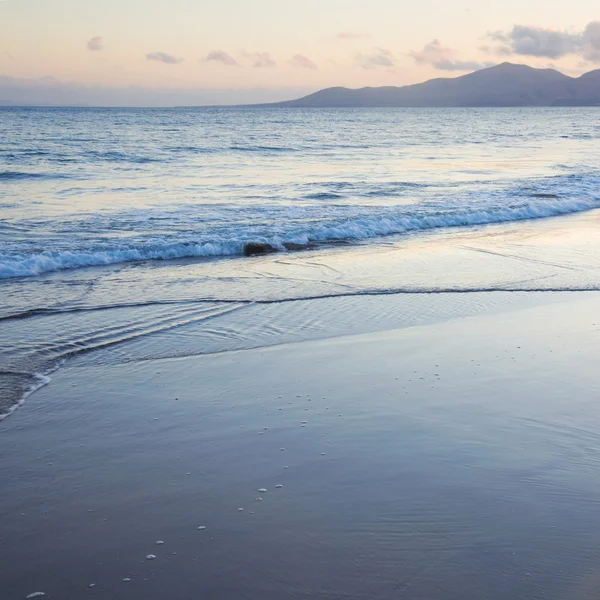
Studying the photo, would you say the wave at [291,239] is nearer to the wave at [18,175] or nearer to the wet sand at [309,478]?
the wet sand at [309,478]

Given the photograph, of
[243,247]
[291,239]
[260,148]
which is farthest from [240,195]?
[260,148]

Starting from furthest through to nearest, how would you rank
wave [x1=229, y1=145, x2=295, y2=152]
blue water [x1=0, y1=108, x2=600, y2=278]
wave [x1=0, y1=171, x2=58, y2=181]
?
wave [x1=229, y1=145, x2=295, y2=152]
wave [x1=0, y1=171, x2=58, y2=181]
blue water [x1=0, y1=108, x2=600, y2=278]

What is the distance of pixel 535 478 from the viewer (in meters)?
4.72

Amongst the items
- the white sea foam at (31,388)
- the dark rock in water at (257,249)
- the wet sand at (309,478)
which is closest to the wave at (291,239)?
the dark rock in water at (257,249)

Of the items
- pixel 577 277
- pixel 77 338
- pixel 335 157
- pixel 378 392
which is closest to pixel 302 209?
pixel 577 277

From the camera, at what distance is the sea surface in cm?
841

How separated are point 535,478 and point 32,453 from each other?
3259mm

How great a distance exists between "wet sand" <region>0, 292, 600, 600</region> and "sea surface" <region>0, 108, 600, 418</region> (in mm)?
1071

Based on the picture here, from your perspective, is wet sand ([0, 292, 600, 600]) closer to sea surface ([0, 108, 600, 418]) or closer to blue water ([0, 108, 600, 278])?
sea surface ([0, 108, 600, 418])

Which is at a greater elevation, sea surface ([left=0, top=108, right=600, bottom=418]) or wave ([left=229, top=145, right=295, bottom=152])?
wave ([left=229, top=145, right=295, bottom=152])

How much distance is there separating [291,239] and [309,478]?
1046 cm

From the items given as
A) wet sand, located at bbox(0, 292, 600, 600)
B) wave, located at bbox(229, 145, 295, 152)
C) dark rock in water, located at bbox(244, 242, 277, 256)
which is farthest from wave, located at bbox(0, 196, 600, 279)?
wave, located at bbox(229, 145, 295, 152)

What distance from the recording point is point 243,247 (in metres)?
14.1

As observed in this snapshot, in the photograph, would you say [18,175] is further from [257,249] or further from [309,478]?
[309,478]
